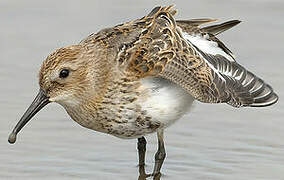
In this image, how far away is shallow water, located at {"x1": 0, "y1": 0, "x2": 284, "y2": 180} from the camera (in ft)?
36.7

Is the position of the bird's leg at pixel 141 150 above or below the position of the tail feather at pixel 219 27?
below

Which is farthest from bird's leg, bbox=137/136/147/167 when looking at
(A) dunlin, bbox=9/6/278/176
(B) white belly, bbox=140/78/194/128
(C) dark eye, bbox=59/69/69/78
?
(C) dark eye, bbox=59/69/69/78

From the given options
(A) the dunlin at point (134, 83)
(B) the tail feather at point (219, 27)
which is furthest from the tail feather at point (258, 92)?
(B) the tail feather at point (219, 27)

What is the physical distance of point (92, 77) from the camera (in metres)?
10.4

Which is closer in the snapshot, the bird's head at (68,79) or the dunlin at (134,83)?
the bird's head at (68,79)

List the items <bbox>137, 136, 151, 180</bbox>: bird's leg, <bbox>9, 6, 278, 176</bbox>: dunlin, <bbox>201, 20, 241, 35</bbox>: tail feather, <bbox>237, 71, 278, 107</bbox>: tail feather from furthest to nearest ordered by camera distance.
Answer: <bbox>201, 20, 241, 35</bbox>: tail feather
<bbox>137, 136, 151, 180</bbox>: bird's leg
<bbox>237, 71, 278, 107</bbox>: tail feather
<bbox>9, 6, 278, 176</bbox>: dunlin

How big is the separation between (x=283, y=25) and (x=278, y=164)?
322 centimetres

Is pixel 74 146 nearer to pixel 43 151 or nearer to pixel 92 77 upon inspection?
pixel 43 151

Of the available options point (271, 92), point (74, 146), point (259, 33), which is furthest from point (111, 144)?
point (259, 33)

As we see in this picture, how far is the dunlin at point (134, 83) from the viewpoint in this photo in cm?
1025

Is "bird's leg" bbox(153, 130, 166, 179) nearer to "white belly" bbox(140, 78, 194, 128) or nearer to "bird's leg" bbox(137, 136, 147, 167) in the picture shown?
"bird's leg" bbox(137, 136, 147, 167)

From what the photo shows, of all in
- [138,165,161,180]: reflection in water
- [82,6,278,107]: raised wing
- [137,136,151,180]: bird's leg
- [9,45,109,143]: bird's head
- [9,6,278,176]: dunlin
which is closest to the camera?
[9,45,109,143]: bird's head

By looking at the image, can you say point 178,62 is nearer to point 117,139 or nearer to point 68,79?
point 68,79

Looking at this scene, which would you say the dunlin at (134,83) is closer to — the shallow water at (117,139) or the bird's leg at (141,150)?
the bird's leg at (141,150)
